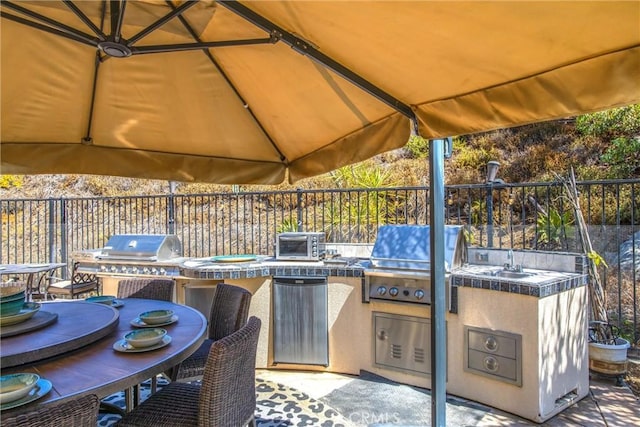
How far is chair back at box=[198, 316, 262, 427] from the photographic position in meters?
1.72

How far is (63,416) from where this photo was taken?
1186 mm

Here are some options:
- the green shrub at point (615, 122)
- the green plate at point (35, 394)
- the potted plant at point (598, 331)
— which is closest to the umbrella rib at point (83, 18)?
the green plate at point (35, 394)

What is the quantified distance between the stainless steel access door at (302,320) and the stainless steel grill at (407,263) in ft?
1.64

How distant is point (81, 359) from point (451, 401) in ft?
9.23

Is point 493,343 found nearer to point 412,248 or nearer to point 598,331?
point 412,248

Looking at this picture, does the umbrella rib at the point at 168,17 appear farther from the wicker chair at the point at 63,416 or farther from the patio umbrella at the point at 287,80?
the wicker chair at the point at 63,416

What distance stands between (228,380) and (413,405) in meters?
2.05

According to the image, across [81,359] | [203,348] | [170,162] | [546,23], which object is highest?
[546,23]

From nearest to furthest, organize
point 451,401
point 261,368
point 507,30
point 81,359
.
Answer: point 507,30 < point 81,359 < point 451,401 < point 261,368

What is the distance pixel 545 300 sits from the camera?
9.51 feet

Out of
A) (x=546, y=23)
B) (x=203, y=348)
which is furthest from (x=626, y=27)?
(x=203, y=348)

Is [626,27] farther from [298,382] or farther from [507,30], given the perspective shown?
[298,382]

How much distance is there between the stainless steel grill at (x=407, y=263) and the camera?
338cm

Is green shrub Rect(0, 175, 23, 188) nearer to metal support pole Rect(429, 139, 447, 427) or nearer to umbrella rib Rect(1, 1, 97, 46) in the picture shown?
umbrella rib Rect(1, 1, 97, 46)
